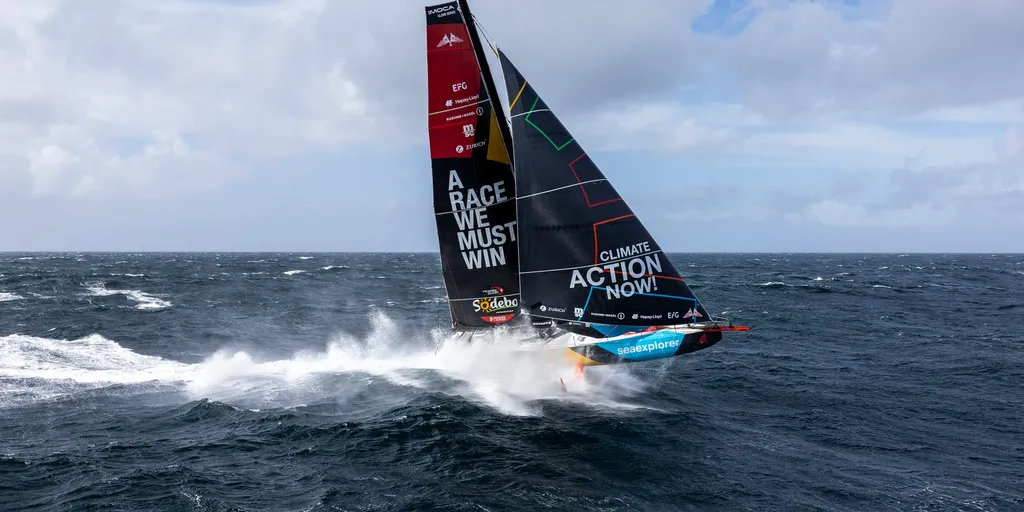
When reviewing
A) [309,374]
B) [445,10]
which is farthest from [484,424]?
[445,10]

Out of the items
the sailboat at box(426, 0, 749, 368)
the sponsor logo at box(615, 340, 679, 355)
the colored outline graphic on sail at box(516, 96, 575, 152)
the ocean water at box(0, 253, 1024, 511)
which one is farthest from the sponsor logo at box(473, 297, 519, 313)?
the colored outline graphic on sail at box(516, 96, 575, 152)

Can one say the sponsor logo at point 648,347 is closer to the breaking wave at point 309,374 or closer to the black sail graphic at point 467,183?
the breaking wave at point 309,374

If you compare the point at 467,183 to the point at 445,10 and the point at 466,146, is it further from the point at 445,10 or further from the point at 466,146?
the point at 445,10

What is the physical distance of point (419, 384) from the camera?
21.6 m

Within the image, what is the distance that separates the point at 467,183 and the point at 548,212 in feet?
9.24

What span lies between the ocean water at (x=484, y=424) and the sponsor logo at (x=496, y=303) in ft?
6.12

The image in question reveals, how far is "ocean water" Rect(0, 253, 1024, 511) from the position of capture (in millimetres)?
13133

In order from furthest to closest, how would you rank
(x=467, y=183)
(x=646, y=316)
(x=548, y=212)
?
(x=467, y=183), (x=646, y=316), (x=548, y=212)

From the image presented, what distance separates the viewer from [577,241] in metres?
18.1

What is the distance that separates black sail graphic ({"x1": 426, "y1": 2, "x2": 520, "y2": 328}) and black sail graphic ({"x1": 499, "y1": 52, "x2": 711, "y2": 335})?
127cm

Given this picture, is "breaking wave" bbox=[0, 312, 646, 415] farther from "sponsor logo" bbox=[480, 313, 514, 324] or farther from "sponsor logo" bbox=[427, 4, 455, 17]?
"sponsor logo" bbox=[427, 4, 455, 17]

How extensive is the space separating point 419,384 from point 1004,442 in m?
16.9

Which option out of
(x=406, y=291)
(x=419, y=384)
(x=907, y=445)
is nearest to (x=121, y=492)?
(x=419, y=384)

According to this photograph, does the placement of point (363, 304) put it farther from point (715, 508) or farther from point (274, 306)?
point (715, 508)
